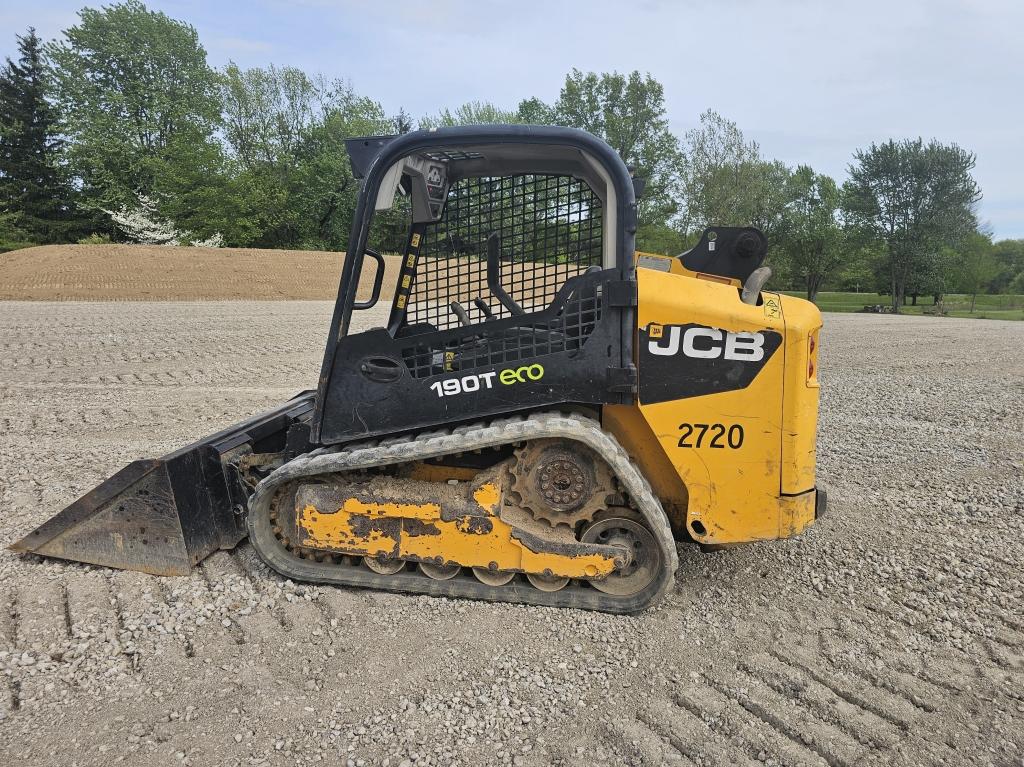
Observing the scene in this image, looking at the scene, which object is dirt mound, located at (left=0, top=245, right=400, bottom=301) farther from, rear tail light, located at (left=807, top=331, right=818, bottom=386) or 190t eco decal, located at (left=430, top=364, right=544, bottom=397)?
rear tail light, located at (left=807, top=331, right=818, bottom=386)

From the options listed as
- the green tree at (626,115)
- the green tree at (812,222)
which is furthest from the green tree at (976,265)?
the green tree at (626,115)

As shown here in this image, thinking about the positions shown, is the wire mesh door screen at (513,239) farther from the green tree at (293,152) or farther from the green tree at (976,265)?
the green tree at (976,265)

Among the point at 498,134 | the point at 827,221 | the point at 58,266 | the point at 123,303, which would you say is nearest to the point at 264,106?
the point at 58,266

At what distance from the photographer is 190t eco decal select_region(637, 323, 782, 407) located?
307cm

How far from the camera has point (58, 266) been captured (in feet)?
75.7

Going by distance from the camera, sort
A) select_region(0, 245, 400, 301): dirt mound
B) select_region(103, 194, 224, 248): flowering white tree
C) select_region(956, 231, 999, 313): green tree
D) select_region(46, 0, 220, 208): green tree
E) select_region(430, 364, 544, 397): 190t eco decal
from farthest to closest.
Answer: select_region(956, 231, 999, 313): green tree < select_region(46, 0, 220, 208): green tree < select_region(103, 194, 224, 248): flowering white tree < select_region(0, 245, 400, 301): dirt mound < select_region(430, 364, 544, 397): 190t eco decal

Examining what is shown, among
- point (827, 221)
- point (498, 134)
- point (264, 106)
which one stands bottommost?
point (498, 134)

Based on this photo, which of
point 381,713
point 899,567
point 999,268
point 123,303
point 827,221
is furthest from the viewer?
point 999,268

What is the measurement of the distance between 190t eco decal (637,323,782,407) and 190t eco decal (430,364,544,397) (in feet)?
1.67

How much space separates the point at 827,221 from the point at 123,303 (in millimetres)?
36822

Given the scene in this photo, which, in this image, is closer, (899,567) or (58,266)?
(899,567)

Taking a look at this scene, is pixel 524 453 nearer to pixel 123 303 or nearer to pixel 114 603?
pixel 114 603

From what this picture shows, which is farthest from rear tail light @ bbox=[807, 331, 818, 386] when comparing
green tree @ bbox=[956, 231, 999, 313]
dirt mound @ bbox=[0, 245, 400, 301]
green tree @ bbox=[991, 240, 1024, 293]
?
green tree @ bbox=[991, 240, 1024, 293]

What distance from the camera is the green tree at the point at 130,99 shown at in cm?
3616
